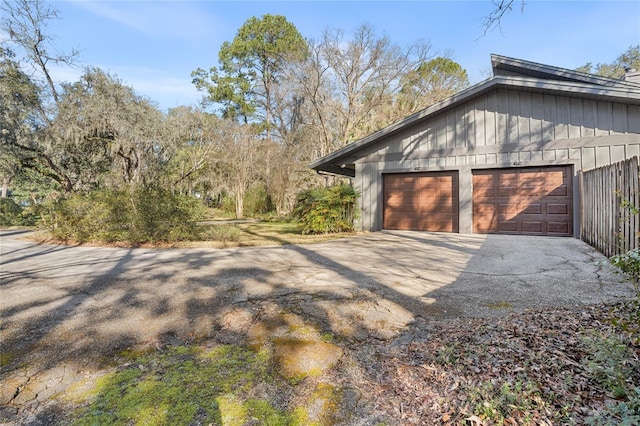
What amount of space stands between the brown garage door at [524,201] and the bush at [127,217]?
8.27 meters

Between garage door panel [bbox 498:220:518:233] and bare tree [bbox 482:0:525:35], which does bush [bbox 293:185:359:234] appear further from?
bare tree [bbox 482:0:525:35]

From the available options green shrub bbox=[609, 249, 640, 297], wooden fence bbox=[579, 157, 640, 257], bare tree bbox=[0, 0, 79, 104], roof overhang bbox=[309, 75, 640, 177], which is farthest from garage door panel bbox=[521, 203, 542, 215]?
bare tree bbox=[0, 0, 79, 104]

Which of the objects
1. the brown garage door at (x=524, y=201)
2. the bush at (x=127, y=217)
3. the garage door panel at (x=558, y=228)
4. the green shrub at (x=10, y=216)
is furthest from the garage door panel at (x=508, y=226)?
the green shrub at (x=10, y=216)

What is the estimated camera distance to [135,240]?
7.91 m

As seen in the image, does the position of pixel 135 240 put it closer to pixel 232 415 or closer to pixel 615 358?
pixel 232 415

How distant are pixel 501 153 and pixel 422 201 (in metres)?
2.52

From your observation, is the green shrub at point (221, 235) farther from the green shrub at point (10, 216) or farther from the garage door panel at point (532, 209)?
the green shrub at point (10, 216)

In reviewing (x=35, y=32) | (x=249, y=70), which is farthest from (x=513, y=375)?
(x=249, y=70)

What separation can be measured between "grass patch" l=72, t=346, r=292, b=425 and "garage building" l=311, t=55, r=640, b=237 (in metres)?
8.55

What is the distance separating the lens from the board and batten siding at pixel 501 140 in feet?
25.6

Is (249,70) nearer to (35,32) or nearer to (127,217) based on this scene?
(35,32)

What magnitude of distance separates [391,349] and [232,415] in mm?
1150

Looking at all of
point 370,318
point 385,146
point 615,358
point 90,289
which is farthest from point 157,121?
point 615,358

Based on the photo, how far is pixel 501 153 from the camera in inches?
345
